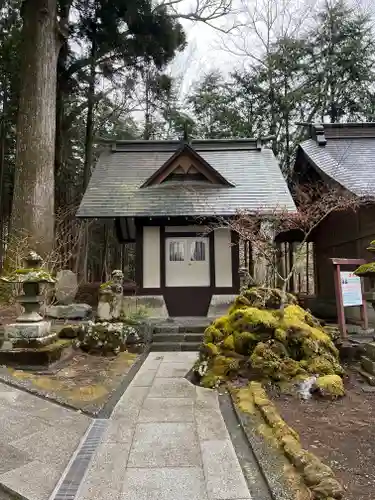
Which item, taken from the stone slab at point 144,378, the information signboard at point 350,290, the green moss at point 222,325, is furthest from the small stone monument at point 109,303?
the information signboard at point 350,290

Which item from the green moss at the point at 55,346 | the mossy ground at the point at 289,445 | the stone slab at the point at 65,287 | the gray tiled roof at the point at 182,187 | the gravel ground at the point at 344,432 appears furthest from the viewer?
the gray tiled roof at the point at 182,187

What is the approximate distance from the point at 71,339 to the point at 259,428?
4.53 metres

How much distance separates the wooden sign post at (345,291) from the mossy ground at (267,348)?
1.37 m

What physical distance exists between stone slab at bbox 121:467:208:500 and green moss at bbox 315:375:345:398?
7.30 ft

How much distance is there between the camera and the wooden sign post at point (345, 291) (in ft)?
21.1

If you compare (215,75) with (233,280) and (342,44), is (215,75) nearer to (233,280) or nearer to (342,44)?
(342,44)

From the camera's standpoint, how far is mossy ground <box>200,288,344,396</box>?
445cm

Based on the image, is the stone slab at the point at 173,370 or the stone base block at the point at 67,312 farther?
the stone base block at the point at 67,312

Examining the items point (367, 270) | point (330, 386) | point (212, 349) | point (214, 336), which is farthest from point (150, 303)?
point (330, 386)

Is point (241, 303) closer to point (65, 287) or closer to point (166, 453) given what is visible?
point (166, 453)

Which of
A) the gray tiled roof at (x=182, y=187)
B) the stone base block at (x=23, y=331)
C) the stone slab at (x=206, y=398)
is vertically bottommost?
the stone slab at (x=206, y=398)

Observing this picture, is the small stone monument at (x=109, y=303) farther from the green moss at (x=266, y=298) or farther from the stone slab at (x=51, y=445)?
the stone slab at (x=51, y=445)

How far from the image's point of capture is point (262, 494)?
220cm

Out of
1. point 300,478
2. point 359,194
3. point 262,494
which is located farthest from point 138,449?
point 359,194
